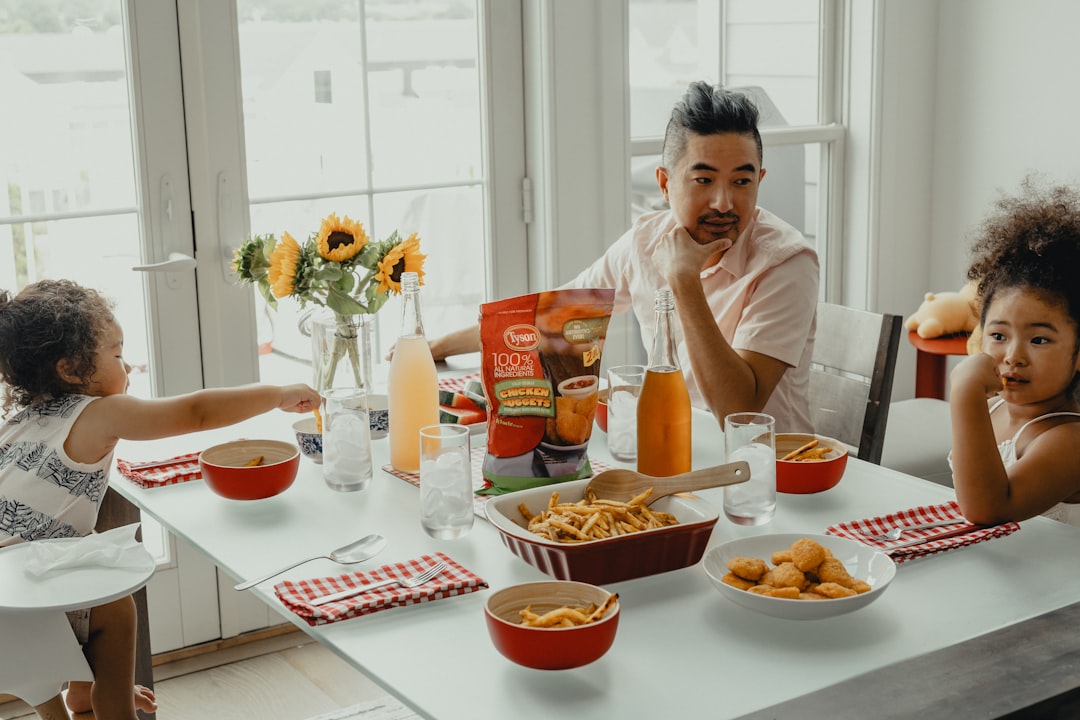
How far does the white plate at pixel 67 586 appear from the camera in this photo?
131 centimetres

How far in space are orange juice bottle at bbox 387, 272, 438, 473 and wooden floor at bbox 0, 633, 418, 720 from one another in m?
0.92

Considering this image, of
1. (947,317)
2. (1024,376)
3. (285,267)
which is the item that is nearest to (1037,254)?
(1024,376)

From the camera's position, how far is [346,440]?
1.60 meters

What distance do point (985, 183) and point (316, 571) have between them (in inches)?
102

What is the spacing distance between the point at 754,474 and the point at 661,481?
0.12 meters

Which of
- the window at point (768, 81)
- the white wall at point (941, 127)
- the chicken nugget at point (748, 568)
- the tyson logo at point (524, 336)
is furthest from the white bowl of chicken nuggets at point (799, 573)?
the white wall at point (941, 127)

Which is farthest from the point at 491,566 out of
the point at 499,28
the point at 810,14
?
the point at 810,14

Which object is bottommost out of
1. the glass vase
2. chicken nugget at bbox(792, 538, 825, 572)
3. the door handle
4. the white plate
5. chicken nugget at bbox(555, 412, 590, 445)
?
the white plate

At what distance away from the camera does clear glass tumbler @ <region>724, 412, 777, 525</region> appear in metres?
1.44

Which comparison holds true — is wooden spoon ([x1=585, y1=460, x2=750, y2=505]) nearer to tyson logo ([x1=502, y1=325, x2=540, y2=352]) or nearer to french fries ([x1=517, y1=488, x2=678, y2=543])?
french fries ([x1=517, y1=488, x2=678, y2=543])

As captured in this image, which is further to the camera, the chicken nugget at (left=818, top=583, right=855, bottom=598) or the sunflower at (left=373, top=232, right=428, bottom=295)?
the sunflower at (left=373, top=232, right=428, bottom=295)

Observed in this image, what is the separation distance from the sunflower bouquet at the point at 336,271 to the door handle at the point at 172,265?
0.83 m

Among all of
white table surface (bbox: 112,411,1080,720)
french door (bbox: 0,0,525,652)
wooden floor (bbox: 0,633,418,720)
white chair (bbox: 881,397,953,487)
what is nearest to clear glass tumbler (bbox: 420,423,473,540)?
white table surface (bbox: 112,411,1080,720)

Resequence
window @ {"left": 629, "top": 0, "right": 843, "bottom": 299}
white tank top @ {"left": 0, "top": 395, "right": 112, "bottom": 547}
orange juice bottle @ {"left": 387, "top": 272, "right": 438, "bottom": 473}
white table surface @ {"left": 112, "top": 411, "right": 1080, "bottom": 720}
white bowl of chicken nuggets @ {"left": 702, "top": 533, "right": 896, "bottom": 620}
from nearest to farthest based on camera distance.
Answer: white table surface @ {"left": 112, "top": 411, "right": 1080, "bottom": 720}, white bowl of chicken nuggets @ {"left": 702, "top": 533, "right": 896, "bottom": 620}, orange juice bottle @ {"left": 387, "top": 272, "right": 438, "bottom": 473}, white tank top @ {"left": 0, "top": 395, "right": 112, "bottom": 547}, window @ {"left": 629, "top": 0, "right": 843, "bottom": 299}
